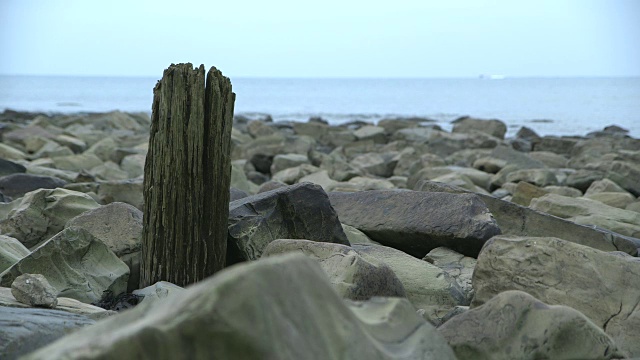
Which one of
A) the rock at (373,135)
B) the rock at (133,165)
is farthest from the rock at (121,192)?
the rock at (373,135)

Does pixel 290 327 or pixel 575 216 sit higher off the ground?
pixel 290 327

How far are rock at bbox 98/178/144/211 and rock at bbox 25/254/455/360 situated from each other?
6.88 m

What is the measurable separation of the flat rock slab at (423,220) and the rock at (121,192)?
3.38 metres

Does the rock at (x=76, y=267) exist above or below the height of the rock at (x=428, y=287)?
above

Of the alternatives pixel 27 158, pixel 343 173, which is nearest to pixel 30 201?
pixel 343 173

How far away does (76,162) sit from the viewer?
44.8 ft

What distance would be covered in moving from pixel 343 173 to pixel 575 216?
6.27 meters

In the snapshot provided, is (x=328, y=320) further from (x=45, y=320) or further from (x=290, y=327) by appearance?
(x=45, y=320)

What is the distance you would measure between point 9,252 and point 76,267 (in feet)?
2.23

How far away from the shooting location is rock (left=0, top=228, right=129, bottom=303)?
4.78 meters

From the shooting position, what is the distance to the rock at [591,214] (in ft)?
23.9

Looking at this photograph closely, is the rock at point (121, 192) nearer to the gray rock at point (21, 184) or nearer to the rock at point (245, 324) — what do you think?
the gray rock at point (21, 184)

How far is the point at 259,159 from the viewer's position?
15617mm

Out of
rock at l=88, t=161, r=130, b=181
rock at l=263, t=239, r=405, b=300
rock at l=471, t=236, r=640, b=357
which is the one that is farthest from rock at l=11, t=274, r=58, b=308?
rock at l=88, t=161, r=130, b=181
